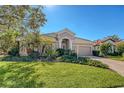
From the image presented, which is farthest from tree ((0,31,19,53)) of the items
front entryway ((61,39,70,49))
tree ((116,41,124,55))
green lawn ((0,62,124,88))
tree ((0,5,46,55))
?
tree ((116,41,124,55))

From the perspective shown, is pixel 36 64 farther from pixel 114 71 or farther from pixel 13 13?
pixel 114 71

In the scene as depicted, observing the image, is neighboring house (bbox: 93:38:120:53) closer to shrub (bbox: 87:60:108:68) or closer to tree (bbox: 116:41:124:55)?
tree (bbox: 116:41:124:55)

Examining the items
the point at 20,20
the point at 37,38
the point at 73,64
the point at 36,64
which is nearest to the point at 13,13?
the point at 20,20

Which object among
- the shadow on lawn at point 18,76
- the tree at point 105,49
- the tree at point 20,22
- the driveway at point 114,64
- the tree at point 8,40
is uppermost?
the tree at point 20,22

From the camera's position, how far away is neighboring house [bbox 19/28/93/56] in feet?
19.0

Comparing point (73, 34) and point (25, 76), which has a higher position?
point (73, 34)

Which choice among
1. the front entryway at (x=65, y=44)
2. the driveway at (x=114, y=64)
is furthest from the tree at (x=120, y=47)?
the front entryway at (x=65, y=44)

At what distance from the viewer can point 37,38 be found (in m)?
5.86

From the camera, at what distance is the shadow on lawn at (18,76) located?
5576 millimetres

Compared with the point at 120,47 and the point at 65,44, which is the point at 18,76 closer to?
the point at 65,44

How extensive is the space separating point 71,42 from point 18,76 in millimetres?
1091

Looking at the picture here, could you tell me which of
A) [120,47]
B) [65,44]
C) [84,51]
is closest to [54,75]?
[65,44]

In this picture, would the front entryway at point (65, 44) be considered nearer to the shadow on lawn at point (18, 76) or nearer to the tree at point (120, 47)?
the shadow on lawn at point (18, 76)
